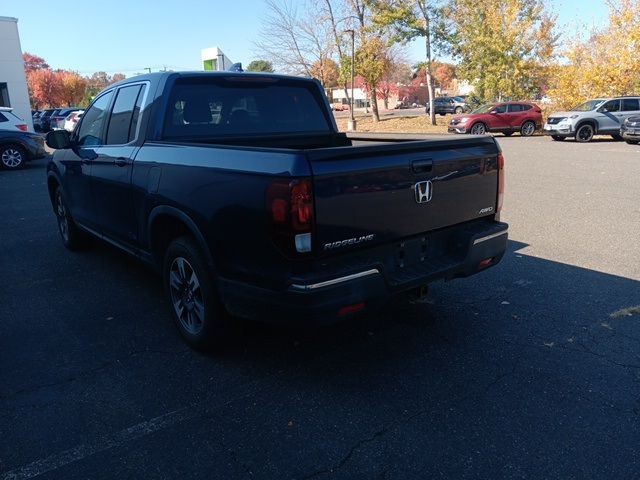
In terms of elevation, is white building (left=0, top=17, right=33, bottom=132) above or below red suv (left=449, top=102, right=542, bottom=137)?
above

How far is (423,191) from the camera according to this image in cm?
331

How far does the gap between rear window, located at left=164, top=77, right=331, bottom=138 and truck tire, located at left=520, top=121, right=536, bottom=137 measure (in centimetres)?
2349

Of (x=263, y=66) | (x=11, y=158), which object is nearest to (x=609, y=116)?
(x=11, y=158)

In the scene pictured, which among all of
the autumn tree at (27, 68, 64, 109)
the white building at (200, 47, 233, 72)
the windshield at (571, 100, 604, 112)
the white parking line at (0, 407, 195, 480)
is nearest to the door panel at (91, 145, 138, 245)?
the white parking line at (0, 407, 195, 480)

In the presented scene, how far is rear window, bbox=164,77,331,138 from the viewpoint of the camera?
4.12 meters

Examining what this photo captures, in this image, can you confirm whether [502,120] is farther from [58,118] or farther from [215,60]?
[58,118]

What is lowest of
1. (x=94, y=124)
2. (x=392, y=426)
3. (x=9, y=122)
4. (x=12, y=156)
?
(x=392, y=426)

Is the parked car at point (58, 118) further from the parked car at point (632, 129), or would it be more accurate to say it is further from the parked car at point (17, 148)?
the parked car at point (632, 129)

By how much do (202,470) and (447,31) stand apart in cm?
3165

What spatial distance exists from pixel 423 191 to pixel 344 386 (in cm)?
132

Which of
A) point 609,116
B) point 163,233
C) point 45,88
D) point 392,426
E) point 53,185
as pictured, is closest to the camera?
point 392,426

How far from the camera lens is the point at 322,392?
3221 millimetres

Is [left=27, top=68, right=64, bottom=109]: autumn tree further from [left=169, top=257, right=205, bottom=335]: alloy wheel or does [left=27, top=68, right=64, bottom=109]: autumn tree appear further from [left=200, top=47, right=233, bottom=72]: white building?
[left=169, top=257, right=205, bottom=335]: alloy wheel

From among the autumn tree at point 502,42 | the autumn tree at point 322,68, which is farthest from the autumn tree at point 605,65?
the autumn tree at point 322,68
